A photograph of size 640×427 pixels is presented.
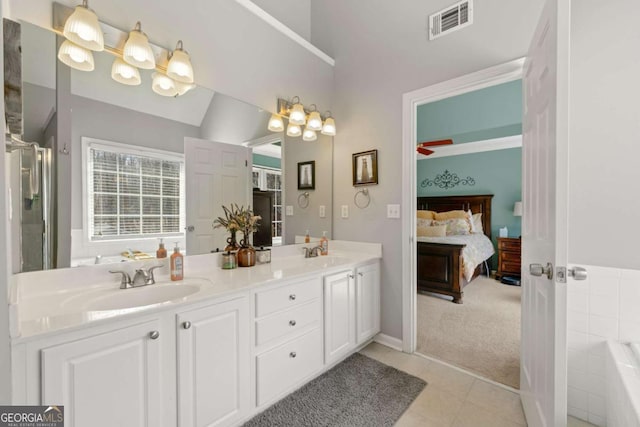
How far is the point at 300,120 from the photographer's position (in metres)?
2.38

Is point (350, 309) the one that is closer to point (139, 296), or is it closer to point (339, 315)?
point (339, 315)

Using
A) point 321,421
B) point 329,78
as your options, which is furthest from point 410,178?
point 321,421

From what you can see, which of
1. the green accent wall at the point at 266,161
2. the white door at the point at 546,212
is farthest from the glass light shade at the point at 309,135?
the white door at the point at 546,212

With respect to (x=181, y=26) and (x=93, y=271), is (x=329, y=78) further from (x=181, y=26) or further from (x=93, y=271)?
(x=93, y=271)

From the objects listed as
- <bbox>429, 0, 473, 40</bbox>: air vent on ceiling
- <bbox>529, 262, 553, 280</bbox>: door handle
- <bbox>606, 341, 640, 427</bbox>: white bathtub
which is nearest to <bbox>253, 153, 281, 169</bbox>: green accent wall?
<bbox>429, 0, 473, 40</bbox>: air vent on ceiling

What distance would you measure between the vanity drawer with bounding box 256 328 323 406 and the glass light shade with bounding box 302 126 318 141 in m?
1.65

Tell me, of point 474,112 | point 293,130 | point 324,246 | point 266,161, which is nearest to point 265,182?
point 266,161

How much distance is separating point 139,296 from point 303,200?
1.50 meters

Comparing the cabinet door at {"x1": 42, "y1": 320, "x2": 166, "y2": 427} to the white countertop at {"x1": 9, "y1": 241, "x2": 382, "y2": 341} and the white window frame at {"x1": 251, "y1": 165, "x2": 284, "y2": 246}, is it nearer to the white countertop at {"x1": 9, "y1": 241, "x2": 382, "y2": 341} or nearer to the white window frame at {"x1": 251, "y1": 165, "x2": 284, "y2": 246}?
the white countertop at {"x1": 9, "y1": 241, "x2": 382, "y2": 341}

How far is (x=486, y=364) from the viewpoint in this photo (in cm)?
212

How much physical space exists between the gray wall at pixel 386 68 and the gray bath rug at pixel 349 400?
54 centimetres

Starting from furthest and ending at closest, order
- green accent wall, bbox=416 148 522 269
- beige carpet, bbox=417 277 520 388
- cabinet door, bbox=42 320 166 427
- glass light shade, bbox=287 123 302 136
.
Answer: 1. green accent wall, bbox=416 148 522 269
2. glass light shade, bbox=287 123 302 136
3. beige carpet, bbox=417 277 520 388
4. cabinet door, bbox=42 320 166 427

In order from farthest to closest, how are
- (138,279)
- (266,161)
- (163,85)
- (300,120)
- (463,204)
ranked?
1. (463,204)
2. (300,120)
3. (266,161)
4. (163,85)
5. (138,279)

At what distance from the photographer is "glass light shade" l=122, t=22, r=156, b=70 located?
4.76 feet
